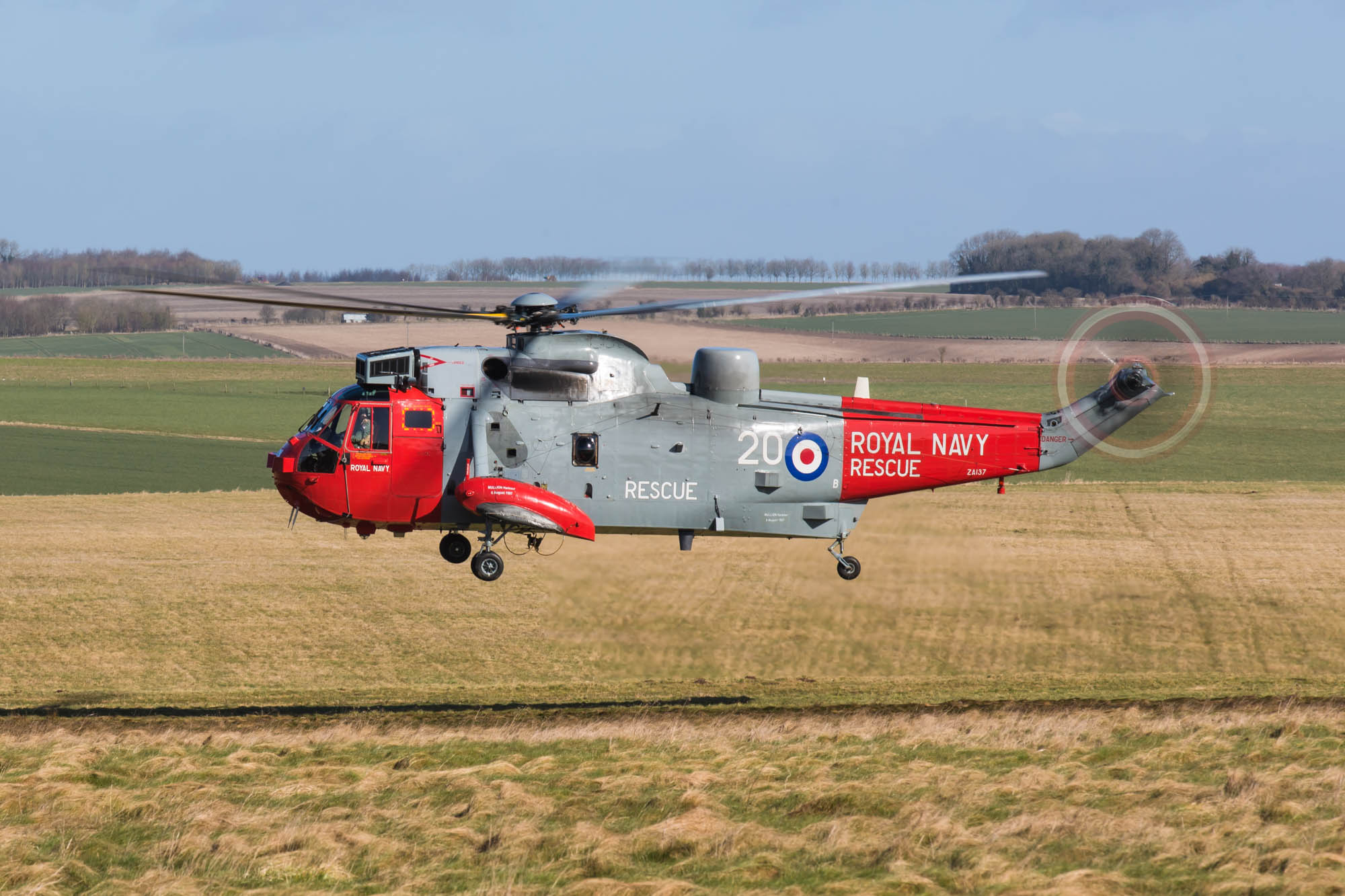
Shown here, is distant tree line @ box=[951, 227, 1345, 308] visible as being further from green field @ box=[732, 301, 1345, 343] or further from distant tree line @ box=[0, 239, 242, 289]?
distant tree line @ box=[0, 239, 242, 289]

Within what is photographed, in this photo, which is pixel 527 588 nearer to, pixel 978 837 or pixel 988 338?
pixel 978 837

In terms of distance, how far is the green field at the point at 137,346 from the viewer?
10019 cm

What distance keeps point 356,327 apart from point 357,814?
88.2 meters

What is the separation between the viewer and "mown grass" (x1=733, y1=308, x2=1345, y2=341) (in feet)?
313

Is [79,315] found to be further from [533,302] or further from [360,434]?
[533,302]

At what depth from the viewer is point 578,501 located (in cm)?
2323

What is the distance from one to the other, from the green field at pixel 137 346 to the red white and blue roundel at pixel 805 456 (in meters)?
80.4

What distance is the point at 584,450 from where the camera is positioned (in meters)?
23.2

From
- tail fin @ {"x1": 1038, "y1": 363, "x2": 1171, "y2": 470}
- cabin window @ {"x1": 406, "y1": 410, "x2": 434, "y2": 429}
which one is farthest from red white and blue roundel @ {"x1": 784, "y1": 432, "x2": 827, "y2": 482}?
cabin window @ {"x1": 406, "y1": 410, "x2": 434, "y2": 429}

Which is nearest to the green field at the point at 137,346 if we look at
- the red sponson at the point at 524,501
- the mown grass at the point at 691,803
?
the mown grass at the point at 691,803

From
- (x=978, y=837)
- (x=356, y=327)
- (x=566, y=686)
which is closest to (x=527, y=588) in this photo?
(x=566, y=686)

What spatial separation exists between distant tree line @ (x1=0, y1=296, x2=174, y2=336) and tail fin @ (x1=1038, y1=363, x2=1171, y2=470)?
55468 millimetres

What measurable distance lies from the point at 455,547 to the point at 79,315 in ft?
231

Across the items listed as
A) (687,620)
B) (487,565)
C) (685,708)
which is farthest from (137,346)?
(487,565)
